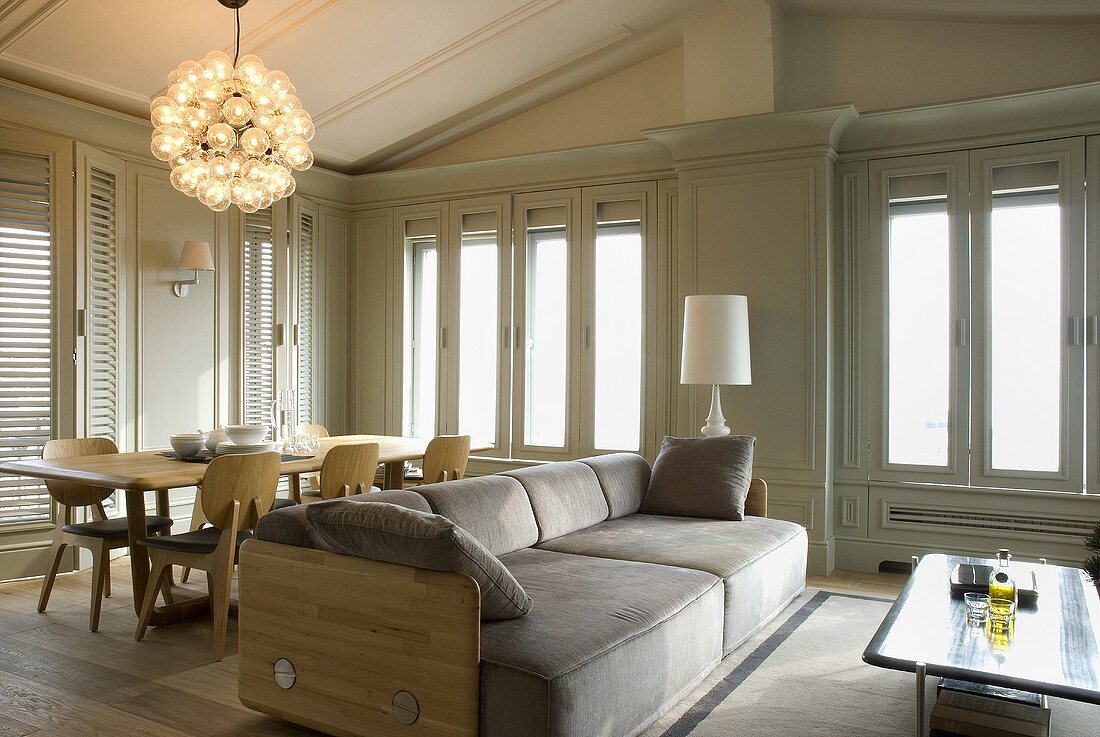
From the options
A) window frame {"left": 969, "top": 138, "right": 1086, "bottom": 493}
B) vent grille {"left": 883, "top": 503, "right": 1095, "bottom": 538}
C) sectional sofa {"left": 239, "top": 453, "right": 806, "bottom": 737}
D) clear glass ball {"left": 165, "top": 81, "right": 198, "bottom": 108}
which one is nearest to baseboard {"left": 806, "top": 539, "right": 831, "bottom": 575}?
vent grille {"left": 883, "top": 503, "right": 1095, "bottom": 538}

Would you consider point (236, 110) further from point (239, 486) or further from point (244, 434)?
point (239, 486)

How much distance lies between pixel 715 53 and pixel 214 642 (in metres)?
4.25

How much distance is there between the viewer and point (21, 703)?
2898 millimetres

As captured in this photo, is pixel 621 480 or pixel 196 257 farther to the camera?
pixel 196 257

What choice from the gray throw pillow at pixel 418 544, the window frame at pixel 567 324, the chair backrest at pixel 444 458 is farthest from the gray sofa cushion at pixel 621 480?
the gray throw pillow at pixel 418 544

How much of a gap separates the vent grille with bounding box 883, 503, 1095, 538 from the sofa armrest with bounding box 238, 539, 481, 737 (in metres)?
3.52

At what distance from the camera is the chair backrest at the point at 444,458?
4.60 metres

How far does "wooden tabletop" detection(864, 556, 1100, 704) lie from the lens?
220cm

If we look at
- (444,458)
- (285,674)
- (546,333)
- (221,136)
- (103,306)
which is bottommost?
(285,674)

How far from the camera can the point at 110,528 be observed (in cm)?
385

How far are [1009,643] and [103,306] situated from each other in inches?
190

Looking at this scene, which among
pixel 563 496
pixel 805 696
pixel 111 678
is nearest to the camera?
pixel 805 696

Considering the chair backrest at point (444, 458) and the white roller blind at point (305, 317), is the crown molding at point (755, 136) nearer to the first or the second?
the chair backrest at point (444, 458)

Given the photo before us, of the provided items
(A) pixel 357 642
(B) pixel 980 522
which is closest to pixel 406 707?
(A) pixel 357 642
